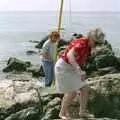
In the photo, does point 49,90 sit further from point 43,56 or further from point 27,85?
point 43,56

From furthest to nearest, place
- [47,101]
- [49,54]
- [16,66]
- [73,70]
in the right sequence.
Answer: [16,66]
[49,54]
[47,101]
[73,70]

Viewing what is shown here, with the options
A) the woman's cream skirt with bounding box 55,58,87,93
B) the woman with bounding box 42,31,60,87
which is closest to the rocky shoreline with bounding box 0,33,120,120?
the woman's cream skirt with bounding box 55,58,87,93

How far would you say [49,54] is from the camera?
13.5 meters

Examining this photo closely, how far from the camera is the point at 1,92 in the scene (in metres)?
11.7

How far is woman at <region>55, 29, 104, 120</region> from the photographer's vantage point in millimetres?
8906

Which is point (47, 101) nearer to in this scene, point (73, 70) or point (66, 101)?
point (66, 101)

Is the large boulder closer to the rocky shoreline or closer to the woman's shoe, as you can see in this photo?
the rocky shoreline

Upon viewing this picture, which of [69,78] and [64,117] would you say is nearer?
[69,78]

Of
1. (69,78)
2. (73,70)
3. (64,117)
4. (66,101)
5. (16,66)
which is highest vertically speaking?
(73,70)

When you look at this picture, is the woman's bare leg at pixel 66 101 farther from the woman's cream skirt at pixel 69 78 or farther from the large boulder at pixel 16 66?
the large boulder at pixel 16 66

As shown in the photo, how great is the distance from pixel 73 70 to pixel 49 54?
14.2 ft

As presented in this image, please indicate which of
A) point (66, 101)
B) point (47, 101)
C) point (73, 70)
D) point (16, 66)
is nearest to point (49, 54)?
point (47, 101)

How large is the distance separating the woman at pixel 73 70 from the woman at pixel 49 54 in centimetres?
383

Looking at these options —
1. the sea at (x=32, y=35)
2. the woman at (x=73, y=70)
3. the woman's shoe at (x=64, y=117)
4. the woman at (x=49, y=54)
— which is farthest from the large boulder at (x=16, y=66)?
the woman at (x=73, y=70)
